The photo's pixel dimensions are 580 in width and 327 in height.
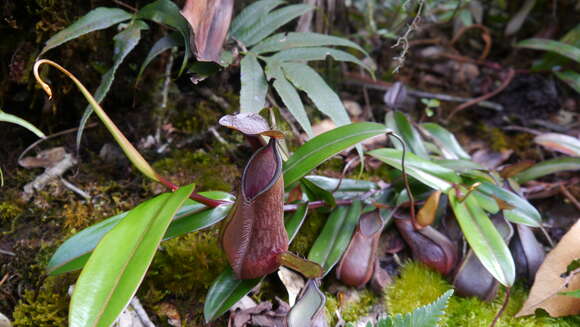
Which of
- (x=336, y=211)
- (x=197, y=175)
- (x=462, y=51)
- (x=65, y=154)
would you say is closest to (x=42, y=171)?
(x=65, y=154)

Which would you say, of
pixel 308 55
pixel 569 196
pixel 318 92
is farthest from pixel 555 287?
pixel 308 55

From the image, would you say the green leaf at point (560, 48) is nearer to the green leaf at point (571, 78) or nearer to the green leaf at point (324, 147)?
the green leaf at point (571, 78)

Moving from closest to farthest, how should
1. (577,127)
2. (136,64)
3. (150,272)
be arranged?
(150,272) < (136,64) < (577,127)

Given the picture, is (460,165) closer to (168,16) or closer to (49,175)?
(168,16)

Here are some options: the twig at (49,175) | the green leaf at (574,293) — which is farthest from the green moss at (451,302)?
the twig at (49,175)

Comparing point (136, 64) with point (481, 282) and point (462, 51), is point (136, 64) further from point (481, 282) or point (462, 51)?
point (462, 51)
